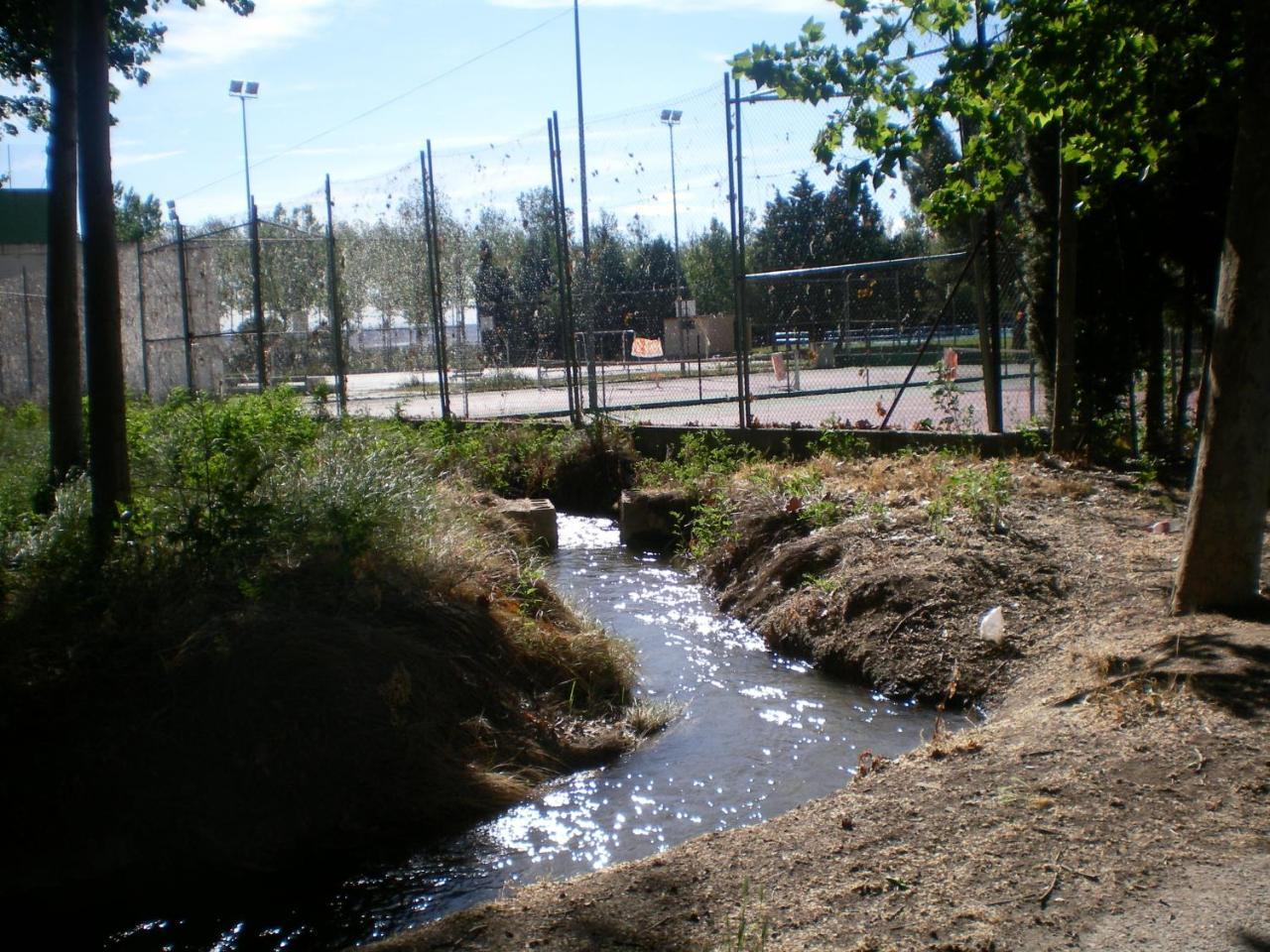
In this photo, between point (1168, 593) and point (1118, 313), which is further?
point (1118, 313)

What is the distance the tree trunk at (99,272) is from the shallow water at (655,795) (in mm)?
2774

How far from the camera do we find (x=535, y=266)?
1802 centimetres

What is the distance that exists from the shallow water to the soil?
55 centimetres

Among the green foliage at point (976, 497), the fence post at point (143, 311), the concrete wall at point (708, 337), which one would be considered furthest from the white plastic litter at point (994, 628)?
the fence post at point (143, 311)

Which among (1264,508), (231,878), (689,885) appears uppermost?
(1264,508)

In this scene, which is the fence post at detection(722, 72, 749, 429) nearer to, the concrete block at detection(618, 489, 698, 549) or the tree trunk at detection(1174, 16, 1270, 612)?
the concrete block at detection(618, 489, 698, 549)

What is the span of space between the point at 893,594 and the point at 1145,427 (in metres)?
3.92

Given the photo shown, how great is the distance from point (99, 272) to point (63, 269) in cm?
486

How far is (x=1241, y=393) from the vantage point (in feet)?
18.2

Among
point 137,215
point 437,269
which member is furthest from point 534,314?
point 137,215

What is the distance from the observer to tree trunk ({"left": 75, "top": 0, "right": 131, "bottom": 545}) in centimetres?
648

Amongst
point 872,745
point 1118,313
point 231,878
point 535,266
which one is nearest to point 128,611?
point 231,878

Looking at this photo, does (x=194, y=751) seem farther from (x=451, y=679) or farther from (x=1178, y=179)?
(x=1178, y=179)

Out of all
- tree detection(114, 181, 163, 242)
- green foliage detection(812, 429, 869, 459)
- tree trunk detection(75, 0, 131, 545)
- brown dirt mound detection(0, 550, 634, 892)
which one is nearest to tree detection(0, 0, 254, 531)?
tree trunk detection(75, 0, 131, 545)
